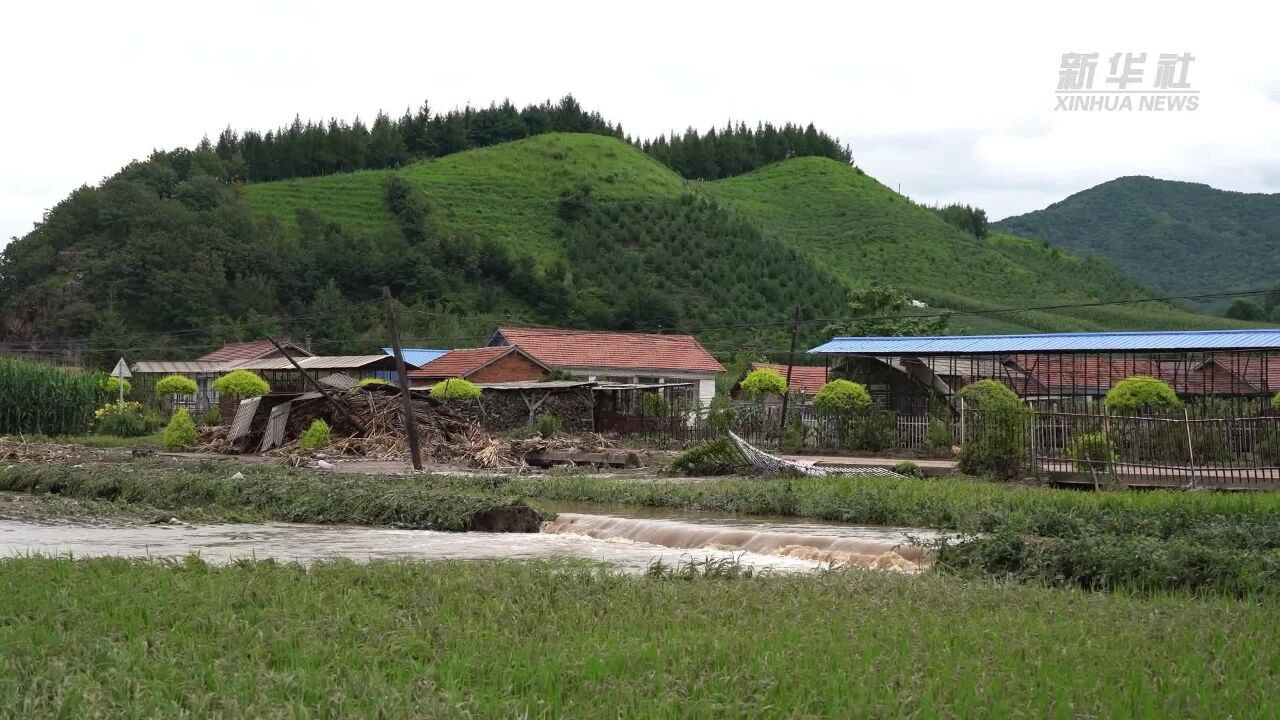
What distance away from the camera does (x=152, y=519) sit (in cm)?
2091

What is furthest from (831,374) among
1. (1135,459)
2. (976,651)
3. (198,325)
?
(198,325)

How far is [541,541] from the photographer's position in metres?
18.7

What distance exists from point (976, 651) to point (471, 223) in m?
103

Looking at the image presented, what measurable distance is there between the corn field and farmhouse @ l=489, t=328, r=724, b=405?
19231mm

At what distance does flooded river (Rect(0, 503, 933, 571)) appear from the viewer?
15898 millimetres

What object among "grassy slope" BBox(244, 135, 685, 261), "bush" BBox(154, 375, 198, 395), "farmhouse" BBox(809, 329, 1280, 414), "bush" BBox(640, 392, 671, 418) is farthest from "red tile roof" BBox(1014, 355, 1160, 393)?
"grassy slope" BBox(244, 135, 685, 261)

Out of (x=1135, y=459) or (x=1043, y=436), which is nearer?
(x=1135, y=459)

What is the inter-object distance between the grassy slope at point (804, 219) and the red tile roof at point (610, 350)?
37343 mm

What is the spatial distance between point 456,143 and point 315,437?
11403 cm

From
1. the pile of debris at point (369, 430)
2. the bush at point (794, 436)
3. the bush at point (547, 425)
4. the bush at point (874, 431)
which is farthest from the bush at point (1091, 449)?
the bush at point (547, 425)

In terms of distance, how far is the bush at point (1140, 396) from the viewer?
3195 centimetres

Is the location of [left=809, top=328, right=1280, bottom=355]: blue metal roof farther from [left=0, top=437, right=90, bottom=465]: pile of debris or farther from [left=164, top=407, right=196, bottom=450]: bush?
[left=0, top=437, right=90, bottom=465]: pile of debris

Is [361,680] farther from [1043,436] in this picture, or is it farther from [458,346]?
[458,346]

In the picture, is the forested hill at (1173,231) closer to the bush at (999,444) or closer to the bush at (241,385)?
the bush at (241,385)
